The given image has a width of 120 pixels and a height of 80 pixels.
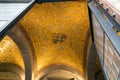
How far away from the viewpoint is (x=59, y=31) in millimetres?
7820

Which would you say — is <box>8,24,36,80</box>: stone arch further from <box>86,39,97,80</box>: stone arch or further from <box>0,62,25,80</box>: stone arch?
<box>86,39,97,80</box>: stone arch

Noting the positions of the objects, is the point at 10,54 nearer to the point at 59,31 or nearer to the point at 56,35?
the point at 56,35

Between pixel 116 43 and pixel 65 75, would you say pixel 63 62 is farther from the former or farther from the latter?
pixel 116 43

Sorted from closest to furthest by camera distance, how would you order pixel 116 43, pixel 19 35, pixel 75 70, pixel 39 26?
pixel 116 43 < pixel 19 35 < pixel 39 26 < pixel 75 70

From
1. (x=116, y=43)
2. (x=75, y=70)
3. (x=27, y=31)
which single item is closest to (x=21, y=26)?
(x=27, y=31)

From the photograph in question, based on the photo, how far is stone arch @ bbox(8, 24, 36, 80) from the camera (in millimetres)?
7108

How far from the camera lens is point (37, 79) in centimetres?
812

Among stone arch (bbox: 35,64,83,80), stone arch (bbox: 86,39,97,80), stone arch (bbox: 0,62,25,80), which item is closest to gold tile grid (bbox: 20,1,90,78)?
stone arch (bbox: 35,64,83,80)

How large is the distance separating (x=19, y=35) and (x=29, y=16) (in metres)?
0.74

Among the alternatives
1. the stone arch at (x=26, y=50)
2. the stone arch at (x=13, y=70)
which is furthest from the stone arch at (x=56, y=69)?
the stone arch at (x=13, y=70)

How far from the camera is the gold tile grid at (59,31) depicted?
6.90 metres

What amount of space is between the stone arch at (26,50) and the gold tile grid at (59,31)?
0.20 meters

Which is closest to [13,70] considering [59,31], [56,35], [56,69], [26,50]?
[26,50]

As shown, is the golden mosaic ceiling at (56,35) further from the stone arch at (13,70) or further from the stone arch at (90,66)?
the stone arch at (90,66)
